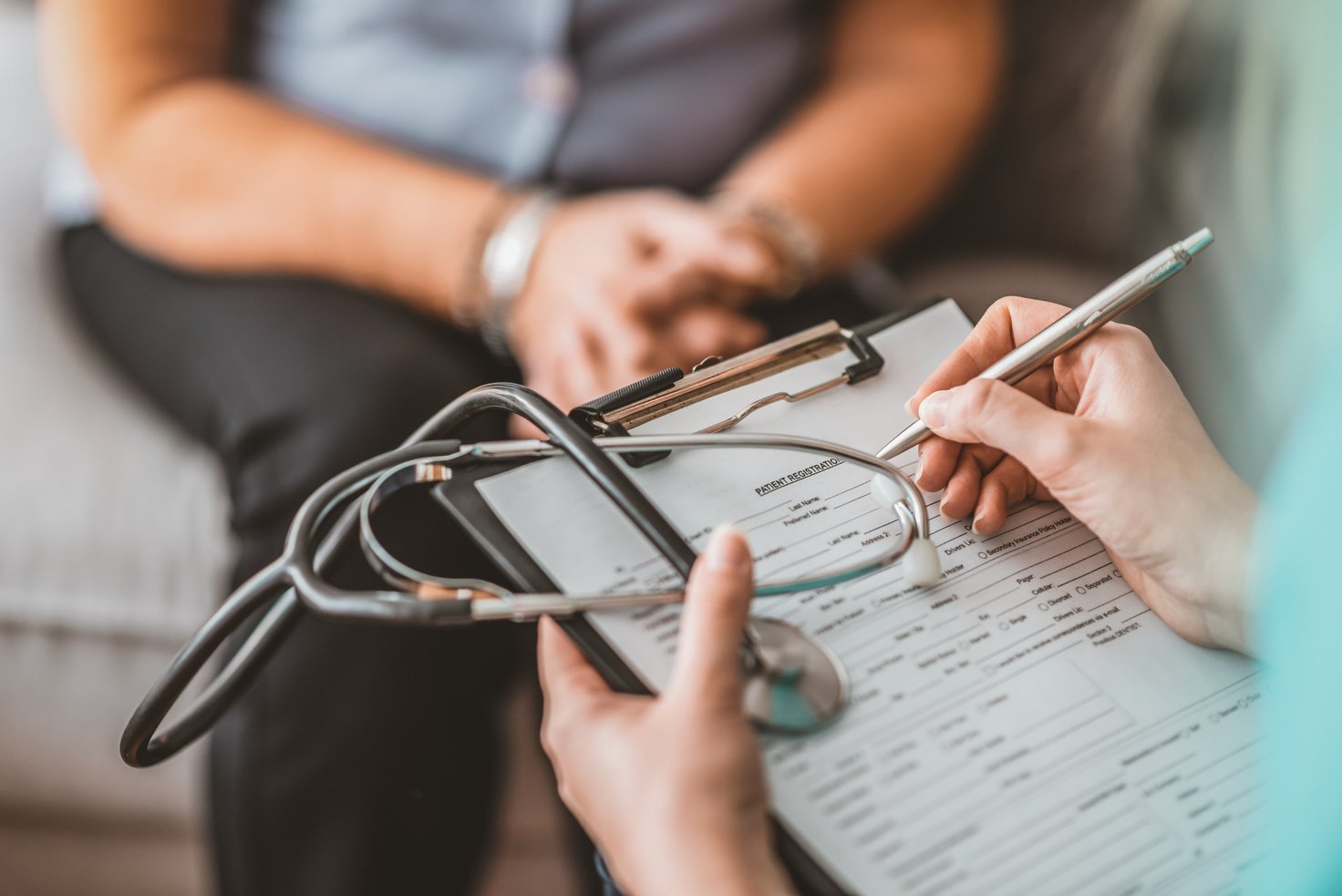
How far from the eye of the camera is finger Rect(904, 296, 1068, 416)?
1.30ft

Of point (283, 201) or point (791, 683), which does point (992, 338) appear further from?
point (283, 201)

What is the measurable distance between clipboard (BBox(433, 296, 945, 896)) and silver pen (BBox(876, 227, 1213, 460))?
4 centimetres

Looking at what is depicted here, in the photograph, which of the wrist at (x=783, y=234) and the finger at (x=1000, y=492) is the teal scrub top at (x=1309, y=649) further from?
the wrist at (x=783, y=234)

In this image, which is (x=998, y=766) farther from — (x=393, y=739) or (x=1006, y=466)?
(x=393, y=739)

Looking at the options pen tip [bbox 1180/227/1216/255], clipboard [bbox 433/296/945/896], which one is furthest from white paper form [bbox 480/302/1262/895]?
pen tip [bbox 1180/227/1216/255]

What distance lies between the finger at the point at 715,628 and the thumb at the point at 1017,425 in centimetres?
10

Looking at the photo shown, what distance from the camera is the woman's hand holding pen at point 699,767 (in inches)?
11.7

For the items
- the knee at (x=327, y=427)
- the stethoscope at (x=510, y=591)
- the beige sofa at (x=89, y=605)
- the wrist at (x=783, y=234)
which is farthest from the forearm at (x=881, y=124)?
the stethoscope at (x=510, y=591)

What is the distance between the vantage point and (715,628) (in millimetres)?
300

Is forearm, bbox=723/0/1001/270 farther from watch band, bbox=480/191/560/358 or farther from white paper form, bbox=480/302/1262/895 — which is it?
white paper form, bbox=480/302/1262/895

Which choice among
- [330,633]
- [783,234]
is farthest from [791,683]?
[783,234]

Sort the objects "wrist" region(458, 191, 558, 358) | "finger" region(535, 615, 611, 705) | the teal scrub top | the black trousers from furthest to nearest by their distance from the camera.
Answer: "wrist" region(458, 191, 558, 358) → the black trousers → "finger" region(535, 615, 611, 705) → the teal scrub top

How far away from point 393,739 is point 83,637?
0.20 m

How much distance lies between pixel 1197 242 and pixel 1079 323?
65 mm
